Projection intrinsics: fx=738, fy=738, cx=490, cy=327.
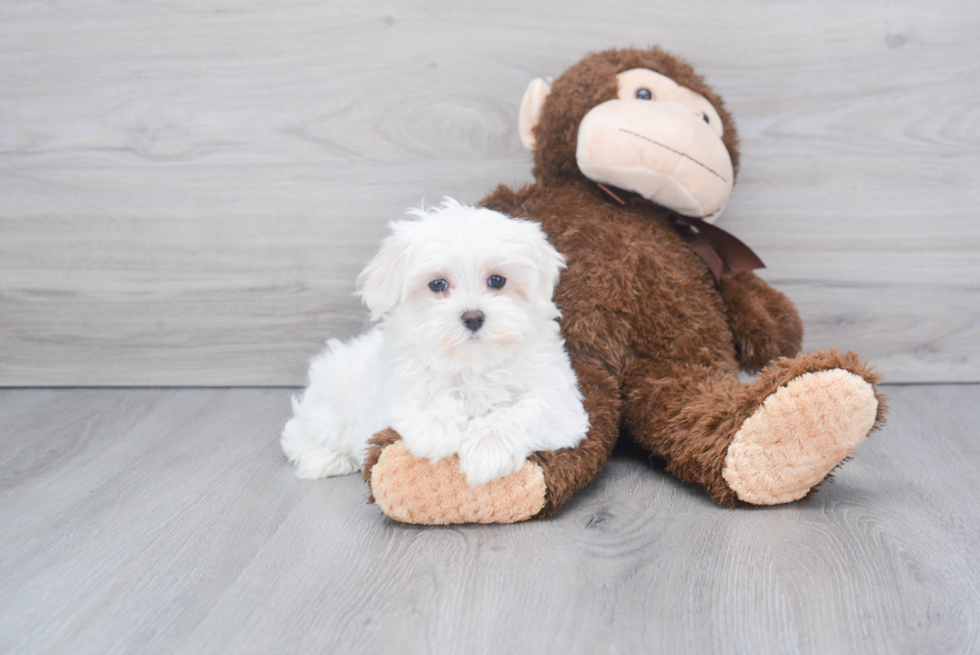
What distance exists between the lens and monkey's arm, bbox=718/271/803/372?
136 cm

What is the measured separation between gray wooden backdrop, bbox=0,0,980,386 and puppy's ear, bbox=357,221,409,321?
661 mm

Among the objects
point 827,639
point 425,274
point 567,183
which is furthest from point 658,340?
point 827,639

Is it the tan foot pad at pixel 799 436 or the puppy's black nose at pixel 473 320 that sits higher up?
the puppy's black nose at pixel 473 320

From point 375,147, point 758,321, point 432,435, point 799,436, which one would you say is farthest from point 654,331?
point 375,147

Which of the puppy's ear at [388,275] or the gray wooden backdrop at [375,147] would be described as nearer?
the puppy's ear at [388,275]

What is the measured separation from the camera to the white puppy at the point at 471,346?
1.00 m

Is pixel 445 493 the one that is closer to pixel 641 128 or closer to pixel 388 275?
pixel 388 275

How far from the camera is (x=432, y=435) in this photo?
39.4 inches

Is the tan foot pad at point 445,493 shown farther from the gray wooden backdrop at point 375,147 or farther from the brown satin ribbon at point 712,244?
the gray wooden backdrop at point 375,147

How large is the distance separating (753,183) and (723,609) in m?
1.11

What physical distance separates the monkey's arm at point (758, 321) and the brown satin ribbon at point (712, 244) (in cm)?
4

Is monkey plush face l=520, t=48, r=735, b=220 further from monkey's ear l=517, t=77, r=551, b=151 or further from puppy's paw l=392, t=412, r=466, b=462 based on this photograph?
puppy's paw l=392, t=412, r=466, b=462

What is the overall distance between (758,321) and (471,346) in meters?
0.62

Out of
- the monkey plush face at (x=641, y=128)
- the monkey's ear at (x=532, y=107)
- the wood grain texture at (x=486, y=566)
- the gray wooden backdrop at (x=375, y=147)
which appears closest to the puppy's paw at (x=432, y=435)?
the wood grain texture at (x=486, y=566)
